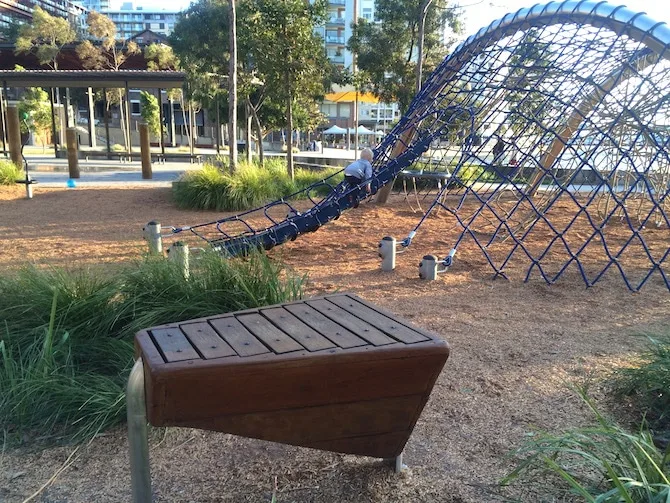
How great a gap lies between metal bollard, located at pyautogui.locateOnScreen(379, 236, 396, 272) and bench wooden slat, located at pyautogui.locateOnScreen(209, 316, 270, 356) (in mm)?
4384

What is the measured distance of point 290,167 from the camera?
598 inches

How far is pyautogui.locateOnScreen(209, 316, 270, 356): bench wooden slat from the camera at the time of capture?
7.02 ft

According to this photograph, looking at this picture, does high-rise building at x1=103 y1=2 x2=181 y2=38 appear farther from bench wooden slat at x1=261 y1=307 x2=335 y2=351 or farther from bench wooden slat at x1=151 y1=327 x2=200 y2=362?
bench wooden slat at x1=151 y1=327 x2=200 y2=362

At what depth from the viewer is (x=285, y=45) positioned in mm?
14047

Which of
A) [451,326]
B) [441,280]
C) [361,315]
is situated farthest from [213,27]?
[361,315]

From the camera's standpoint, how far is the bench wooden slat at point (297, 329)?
2236 millimetres

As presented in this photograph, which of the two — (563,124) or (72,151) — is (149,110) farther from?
(563,124)

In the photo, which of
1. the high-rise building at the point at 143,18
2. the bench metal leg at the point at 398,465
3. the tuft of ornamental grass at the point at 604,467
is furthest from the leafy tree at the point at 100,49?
the high-rise building at the point at 143,18

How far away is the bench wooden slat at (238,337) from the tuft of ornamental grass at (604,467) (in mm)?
1138

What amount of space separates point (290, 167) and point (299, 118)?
292 inches

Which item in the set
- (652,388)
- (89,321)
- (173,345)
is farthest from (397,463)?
(89,321)

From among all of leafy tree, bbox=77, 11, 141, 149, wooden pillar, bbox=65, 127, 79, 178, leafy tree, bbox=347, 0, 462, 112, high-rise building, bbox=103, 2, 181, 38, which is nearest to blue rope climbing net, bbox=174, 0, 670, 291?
leafy tree, bbox=347, 0, 462, 112

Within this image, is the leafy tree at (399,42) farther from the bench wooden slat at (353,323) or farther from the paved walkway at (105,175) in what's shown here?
the bench wooden slat at (353,323)

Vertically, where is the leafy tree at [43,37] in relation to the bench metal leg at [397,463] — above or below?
above
